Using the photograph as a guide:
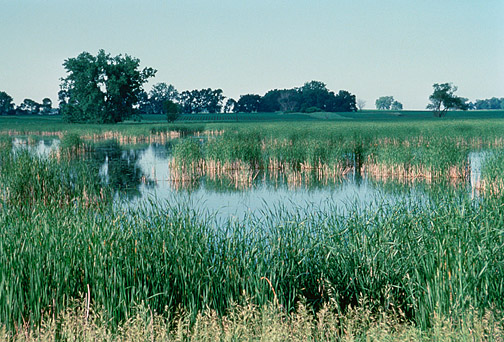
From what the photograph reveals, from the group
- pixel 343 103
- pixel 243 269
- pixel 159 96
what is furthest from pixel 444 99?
pixel 243 269

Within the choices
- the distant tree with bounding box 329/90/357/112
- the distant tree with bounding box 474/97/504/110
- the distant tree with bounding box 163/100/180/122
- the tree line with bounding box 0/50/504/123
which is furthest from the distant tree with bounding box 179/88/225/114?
the distant tree with bounding box 474/97/504/110

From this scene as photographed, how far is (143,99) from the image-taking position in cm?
10250

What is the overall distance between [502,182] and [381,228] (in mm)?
6620

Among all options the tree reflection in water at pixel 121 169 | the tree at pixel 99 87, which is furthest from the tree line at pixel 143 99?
the tree reflection in water at pixel 121 169

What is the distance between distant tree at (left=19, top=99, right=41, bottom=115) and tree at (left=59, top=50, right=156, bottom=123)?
4004cm

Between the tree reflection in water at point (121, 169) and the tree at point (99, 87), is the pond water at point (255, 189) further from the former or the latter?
the tree at point (99, 87)

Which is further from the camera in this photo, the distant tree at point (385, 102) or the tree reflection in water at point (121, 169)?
the distant tree at point (385, 102)

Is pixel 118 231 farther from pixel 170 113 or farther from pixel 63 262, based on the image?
pixel 170 113

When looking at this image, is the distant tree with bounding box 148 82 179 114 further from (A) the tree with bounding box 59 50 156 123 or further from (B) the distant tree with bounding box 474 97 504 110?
(B) the distant tree with bounding box 474 97 504 110

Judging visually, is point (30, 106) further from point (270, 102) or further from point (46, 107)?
point (270, 102)

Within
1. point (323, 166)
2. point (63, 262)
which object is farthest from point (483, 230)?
point (323, 166)

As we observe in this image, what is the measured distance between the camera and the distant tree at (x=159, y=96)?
10656 centimetres

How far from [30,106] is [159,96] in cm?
2404

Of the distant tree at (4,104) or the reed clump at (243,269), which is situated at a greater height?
the distant tree at (4,104)
